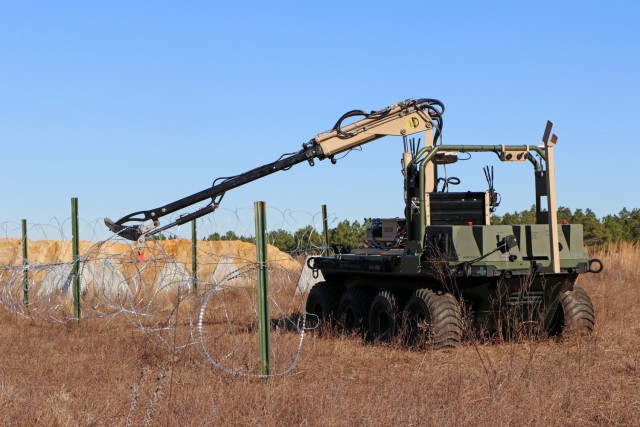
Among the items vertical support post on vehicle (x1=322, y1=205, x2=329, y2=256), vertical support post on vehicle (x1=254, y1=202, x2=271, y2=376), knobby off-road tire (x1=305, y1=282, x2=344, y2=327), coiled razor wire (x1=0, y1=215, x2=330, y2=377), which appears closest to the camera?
vertical support post on vehicle (x1=254, y1=202, x2=271, y2=376)

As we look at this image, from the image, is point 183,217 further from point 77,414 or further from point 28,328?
point 77,414

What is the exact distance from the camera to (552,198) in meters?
10.7

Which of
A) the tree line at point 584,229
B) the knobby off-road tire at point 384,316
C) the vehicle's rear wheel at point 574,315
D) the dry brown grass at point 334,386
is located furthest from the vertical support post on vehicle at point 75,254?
the tree line at point 584,229

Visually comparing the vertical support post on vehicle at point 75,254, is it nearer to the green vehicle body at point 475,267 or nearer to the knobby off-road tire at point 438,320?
the green vehicle body at point 475,267

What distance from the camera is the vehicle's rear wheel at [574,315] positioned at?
11.4 metres

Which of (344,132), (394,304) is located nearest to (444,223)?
(394,304)

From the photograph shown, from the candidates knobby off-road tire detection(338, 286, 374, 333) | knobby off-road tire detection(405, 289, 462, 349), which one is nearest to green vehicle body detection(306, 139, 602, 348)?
knobby off-road tire detection(405, 289, 462, 349)

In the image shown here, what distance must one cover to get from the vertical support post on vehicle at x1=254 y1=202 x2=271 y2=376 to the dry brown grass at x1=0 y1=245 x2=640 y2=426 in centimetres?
24

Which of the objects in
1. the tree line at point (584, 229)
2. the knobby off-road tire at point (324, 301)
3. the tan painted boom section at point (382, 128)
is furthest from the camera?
the tree line at point (584, 229)

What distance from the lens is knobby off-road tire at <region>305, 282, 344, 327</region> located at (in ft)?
44.5

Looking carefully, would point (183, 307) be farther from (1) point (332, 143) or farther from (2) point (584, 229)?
→ (2) point (584, 229)

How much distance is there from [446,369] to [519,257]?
1.88m

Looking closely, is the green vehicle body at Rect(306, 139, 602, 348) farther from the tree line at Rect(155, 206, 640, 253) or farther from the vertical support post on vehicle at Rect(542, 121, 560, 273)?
the tree line at Rect(155, 206, 640, 253)

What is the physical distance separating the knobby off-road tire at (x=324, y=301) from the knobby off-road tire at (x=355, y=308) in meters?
0.36
